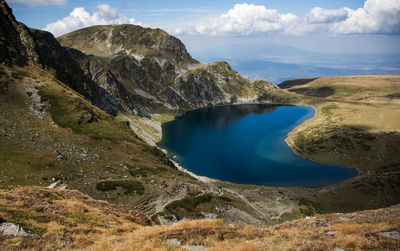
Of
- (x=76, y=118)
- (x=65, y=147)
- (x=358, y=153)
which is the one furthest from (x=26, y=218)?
(x=358, y=153)

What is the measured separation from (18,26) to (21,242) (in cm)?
14607

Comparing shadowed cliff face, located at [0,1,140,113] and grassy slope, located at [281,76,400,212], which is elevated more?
shadowed cliff face, located at [0,1,140,113]

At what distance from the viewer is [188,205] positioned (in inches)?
1805

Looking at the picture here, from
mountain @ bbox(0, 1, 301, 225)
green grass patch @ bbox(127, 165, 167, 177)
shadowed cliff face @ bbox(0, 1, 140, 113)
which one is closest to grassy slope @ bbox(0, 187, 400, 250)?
mountain @ bbox(0, 1, 301, 225)

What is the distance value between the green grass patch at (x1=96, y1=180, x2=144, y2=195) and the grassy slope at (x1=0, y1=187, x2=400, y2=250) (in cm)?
2232

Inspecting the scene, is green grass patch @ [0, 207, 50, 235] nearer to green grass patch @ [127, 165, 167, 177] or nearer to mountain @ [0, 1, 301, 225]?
mountain @ [0, 1, 301, 225]

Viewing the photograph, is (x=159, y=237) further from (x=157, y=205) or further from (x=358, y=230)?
(x=157, y=205)

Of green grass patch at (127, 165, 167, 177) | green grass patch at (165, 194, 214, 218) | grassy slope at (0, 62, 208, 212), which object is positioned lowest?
green grass patch at (165, 194, 214, 218)

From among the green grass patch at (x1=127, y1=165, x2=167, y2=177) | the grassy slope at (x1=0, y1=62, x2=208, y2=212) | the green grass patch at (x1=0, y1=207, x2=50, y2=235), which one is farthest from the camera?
the green grass patch at (x1=127, y1=165, x2=167, y2=177)

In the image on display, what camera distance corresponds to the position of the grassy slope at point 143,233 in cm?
1460

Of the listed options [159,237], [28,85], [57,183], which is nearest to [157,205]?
[57,183]

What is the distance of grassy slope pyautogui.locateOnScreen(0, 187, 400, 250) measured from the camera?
14602 millimetres

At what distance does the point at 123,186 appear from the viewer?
48312 mm

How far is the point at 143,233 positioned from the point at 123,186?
105ft
